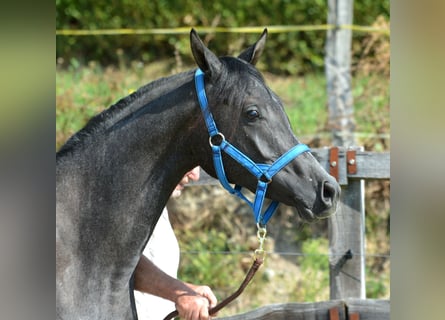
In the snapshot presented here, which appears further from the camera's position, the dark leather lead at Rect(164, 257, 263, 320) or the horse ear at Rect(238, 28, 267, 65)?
the horse ear at Rect(238, 28, 267, 65)

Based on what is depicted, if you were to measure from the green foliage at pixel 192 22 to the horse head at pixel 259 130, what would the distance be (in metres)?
9.02

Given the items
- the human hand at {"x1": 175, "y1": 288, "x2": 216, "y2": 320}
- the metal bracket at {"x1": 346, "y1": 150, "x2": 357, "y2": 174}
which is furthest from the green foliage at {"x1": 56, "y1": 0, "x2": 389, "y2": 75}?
the human hand at {"x1": 175, "y1": 288, "x2": 216, "y2": 320}

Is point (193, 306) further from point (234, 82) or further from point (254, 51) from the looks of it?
point (254, 51)

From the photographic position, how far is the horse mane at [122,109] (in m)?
2.37

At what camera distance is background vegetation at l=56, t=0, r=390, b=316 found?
545cm

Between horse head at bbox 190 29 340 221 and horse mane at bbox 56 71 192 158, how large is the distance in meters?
0.14

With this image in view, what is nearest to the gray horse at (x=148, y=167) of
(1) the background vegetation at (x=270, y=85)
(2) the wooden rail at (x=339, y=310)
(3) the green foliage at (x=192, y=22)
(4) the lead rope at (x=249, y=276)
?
(4) the lead rope at (x=249, y=276)

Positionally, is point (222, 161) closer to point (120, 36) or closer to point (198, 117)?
point (198, 117)

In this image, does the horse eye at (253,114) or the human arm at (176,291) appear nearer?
the horse eye at (253,114)

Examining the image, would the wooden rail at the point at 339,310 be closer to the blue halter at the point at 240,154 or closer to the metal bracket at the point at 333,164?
the metal bracket at the point at 333,164

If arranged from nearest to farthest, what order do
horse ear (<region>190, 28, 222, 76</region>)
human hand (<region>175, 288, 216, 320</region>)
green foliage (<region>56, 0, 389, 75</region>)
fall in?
horse ear (<region>190, 28, 222, 76</region>) < human hand (<region>175, 288, 216, 320</region>) < green foliage (<region>56, 0, 389, 75</region>)

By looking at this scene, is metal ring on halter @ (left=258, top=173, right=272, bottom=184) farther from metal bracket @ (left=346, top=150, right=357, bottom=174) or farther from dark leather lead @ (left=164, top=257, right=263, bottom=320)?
metal bracket @ (left=346, top=150, right=357, bottom=174)

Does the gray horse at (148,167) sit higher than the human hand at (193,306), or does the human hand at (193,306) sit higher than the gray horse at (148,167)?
the gray horse at (148,167)
